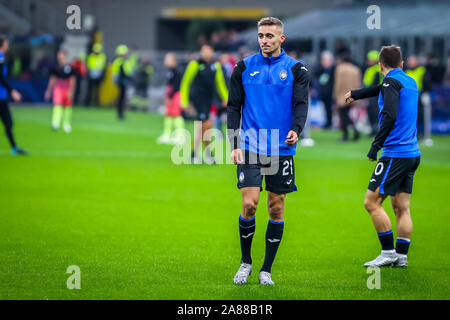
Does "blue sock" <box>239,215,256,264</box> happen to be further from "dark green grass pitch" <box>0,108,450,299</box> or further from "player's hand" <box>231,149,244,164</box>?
"player's hand" <box>231,149,244,164</box>

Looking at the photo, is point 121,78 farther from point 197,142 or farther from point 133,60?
point 197,142

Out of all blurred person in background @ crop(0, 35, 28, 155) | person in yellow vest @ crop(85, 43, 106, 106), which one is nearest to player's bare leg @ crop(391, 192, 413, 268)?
blurred person in background @ crop(0, 35, 28, 155)

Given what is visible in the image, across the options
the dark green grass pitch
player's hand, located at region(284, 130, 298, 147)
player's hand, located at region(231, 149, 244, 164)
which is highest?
player's hand, located at region(284, 130, 298, 147)

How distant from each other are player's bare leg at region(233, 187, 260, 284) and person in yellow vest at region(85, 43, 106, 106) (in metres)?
28.3

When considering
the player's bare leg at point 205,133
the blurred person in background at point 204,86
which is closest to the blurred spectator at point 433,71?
the blurred person in background at point 204,86

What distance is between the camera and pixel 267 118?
7.27 metres

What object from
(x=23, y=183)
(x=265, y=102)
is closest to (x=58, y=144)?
(x=23, y=183)

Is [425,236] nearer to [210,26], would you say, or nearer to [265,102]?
[265,102]

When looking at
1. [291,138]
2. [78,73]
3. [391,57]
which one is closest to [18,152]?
[391,57]

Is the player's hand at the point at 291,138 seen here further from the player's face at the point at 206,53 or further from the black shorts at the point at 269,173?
the player's face at the point at 206,53

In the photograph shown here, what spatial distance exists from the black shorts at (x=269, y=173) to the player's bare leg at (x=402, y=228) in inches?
57.9

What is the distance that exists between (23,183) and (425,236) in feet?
22.7

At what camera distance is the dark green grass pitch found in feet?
23.6
